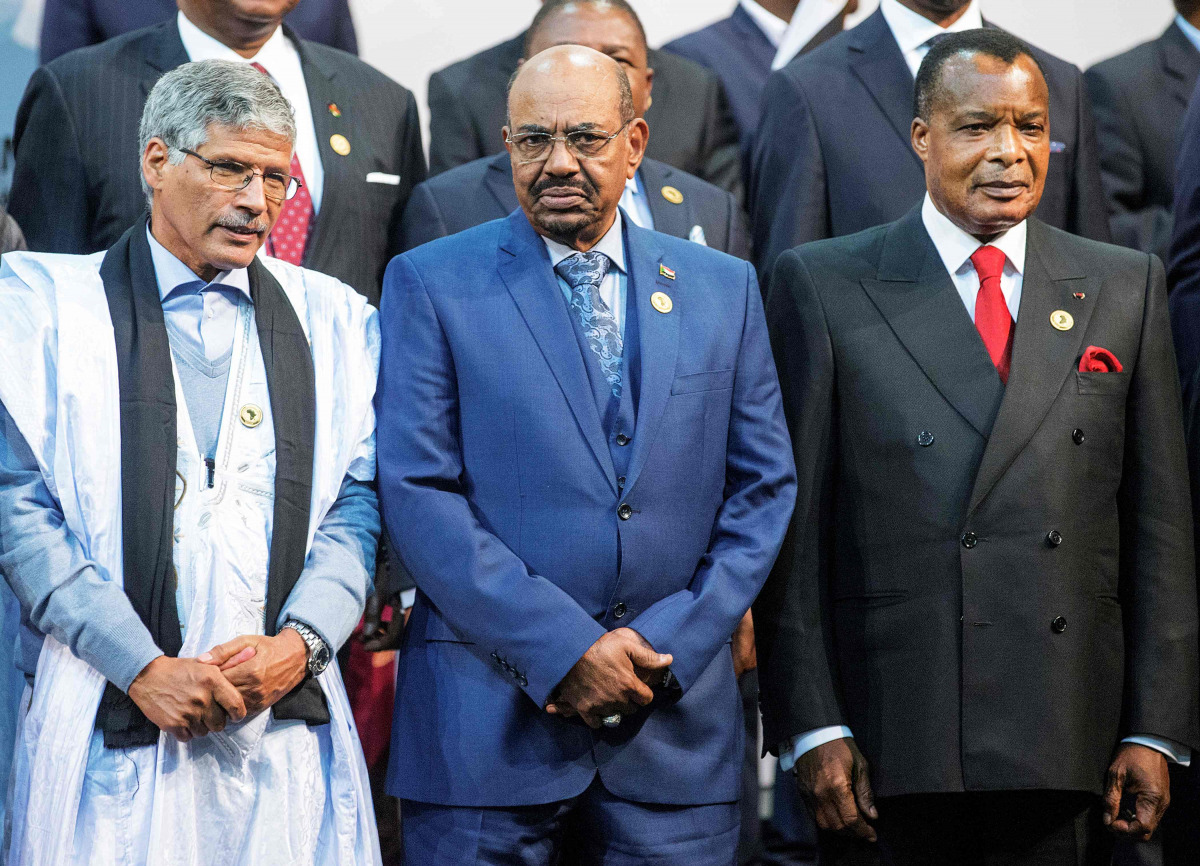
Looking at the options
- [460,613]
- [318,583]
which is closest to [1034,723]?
[460,613]

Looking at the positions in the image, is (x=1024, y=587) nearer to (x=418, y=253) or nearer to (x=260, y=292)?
(x=418, y=253)

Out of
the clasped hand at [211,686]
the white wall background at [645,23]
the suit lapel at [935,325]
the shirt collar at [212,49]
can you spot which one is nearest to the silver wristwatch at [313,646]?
the clasped hand at [211,686]

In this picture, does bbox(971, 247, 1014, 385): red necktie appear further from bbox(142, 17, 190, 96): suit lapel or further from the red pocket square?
bbox(142, 17, 190, 96): suit lapel

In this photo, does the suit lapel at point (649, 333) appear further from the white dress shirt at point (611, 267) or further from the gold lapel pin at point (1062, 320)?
the gold lapel pin at point (1062, 320)

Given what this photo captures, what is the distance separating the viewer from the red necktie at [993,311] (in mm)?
2787

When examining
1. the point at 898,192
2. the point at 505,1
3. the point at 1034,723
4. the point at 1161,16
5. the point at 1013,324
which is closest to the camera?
the point at 1034,723

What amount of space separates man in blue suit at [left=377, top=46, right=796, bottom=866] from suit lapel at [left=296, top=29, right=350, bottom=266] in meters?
0.56

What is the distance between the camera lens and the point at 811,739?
2740mm

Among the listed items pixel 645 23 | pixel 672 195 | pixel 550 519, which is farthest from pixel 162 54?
pixel 645 23

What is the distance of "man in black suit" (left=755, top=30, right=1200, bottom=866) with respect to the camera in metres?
2.66

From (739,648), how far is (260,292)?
1143 mm

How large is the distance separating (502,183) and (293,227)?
496 millimetres

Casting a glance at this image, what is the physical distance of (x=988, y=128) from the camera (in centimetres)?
287

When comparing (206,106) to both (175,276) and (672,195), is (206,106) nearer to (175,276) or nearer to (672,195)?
(175,276)
